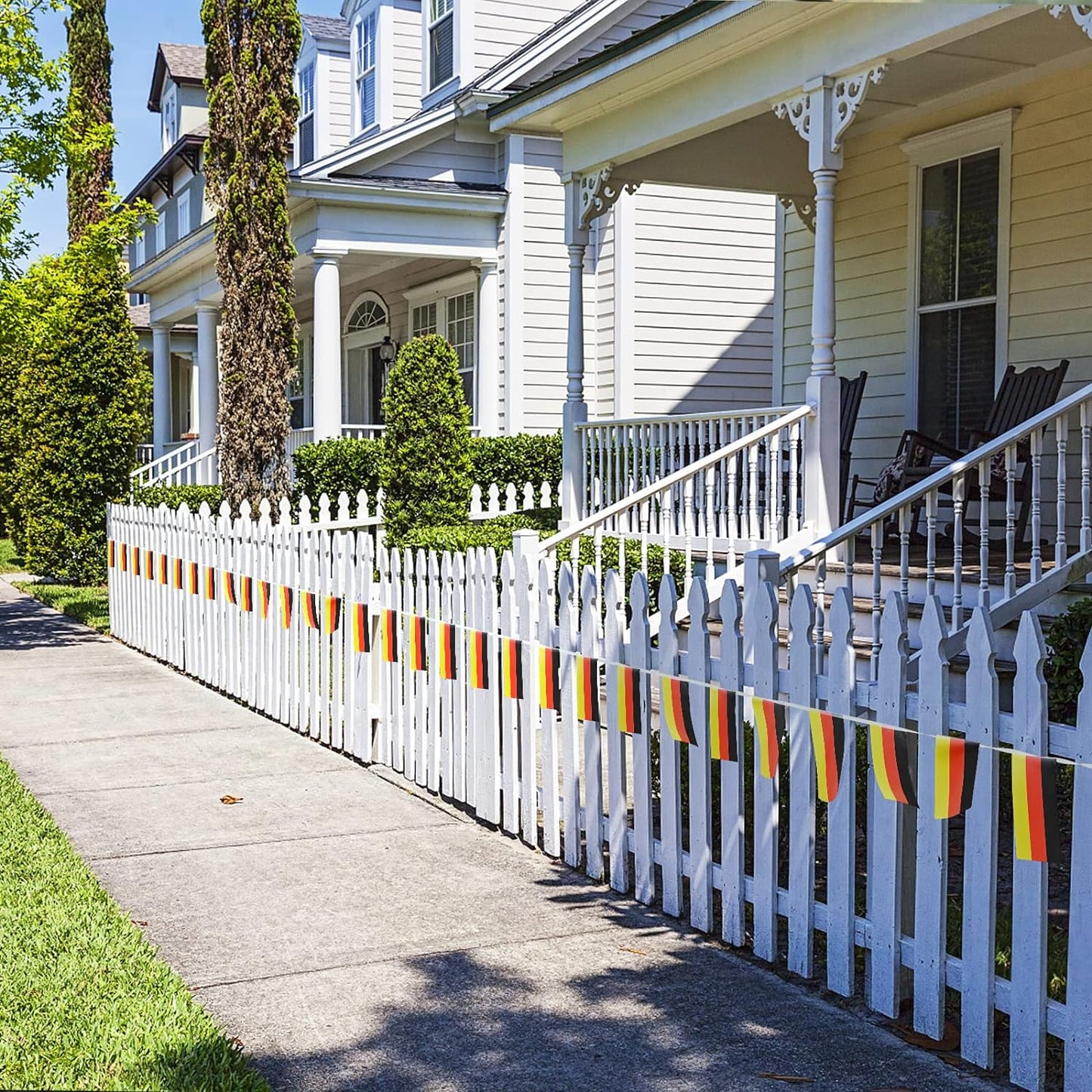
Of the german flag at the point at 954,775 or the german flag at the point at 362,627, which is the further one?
the german flag at the point at 362,627

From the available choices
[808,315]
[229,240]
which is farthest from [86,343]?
[808,315]

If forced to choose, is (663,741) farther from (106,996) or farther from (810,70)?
(810,70)

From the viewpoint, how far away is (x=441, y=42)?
2027 centimetres

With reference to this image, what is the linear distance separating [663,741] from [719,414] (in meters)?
5.69

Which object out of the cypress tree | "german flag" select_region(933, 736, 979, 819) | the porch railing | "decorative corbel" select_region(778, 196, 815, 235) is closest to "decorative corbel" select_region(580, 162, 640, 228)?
"decorative corbel" select_region(778, 196, 815, 235)

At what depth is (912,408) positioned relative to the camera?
11523 mm

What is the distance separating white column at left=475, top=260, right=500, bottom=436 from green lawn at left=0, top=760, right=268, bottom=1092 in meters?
12.9

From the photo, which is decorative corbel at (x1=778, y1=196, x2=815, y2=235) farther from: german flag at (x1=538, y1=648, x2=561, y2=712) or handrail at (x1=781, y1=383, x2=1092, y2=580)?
german flag at (x1=538, y1=648, x2=561, y2=712)

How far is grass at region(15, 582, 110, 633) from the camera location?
1445cm

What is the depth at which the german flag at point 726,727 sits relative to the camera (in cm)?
464

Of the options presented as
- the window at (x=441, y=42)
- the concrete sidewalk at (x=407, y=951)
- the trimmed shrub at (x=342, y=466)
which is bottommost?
the concrete sidewalk at (x=407, y=951)

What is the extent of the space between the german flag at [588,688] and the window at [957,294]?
6105 mm

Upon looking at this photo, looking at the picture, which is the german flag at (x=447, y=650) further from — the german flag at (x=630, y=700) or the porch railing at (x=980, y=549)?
the porch railing at (x=980, y=549)

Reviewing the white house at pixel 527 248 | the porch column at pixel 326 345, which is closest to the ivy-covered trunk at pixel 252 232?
the porch column at pixel 326 345
